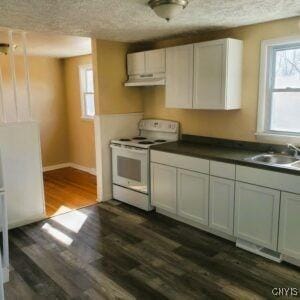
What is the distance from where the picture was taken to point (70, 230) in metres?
3.50

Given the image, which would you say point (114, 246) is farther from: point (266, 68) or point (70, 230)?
point (266, 68)

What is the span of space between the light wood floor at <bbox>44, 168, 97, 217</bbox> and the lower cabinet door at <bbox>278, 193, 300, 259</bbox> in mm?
2630

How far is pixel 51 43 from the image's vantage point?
4387 mm

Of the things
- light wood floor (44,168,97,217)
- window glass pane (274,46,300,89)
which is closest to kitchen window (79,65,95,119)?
light wood floor (44,168,97,217)

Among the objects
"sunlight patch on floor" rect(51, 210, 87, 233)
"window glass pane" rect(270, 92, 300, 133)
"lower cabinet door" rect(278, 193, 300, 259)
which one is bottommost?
"sunlight patch on floor" rect(51, 210, 87, 233)

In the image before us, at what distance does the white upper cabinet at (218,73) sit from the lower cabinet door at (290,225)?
3.97ft

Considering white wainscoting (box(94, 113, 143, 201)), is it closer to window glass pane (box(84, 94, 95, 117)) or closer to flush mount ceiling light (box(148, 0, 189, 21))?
window glass pane (box(84, 94, 95, 117))

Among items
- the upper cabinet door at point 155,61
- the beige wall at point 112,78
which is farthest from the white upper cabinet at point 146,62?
the beige wall at point 112,78

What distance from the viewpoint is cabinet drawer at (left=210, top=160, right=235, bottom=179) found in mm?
2967

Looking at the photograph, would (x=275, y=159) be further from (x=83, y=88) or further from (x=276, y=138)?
(x=83, y=88)

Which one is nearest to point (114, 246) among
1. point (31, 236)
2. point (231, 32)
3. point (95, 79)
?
point (31, 236)

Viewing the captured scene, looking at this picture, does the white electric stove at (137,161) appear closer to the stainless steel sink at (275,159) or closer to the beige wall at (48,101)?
the stainless steel sink at (275,159)

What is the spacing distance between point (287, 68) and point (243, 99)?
0.55 m

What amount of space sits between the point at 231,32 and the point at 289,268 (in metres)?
2.53
